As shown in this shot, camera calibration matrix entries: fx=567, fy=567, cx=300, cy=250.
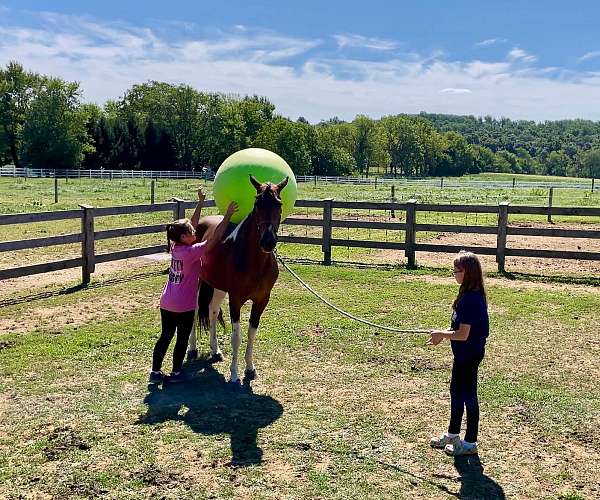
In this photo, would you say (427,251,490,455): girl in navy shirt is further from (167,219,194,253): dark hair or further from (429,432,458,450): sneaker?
(167,219,194,253): dark hair

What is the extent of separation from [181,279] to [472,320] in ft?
9.13

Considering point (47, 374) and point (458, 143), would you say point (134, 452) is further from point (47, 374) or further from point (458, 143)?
point (458, 143)

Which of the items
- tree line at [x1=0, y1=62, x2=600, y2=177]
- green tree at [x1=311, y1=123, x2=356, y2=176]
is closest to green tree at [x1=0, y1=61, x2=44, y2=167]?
tree line at [x1=0, y1=62, x2=600, y2=177]

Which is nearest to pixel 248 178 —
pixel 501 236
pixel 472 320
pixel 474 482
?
pixel 472 320

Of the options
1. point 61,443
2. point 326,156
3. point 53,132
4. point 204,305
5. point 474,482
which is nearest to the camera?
point 474,482

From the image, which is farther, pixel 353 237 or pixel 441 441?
pixel 353 237

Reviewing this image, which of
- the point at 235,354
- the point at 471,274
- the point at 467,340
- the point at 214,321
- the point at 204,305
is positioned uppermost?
the point at 471,274

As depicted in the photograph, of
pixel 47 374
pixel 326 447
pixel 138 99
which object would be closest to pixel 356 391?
pixel 326 447

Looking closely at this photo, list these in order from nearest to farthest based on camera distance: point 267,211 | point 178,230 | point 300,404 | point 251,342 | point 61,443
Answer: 1. point 61,443
2. point 267,211
3. point 300,404
4. point 178,230
5. point 251,342

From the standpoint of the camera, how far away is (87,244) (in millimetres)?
10211

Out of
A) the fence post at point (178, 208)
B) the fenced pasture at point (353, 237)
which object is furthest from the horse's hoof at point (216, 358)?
the fence post at point (178, 208)

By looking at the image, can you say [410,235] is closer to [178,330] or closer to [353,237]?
[353,237]

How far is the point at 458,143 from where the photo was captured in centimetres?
12181

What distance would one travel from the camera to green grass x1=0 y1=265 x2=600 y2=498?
3.91 m
